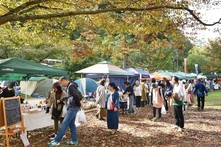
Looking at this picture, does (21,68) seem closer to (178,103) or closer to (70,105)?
(70,105)

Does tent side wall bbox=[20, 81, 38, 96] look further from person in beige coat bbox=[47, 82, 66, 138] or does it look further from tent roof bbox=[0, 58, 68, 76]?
person in beige coat bbox=[47, 82, 66, 138]

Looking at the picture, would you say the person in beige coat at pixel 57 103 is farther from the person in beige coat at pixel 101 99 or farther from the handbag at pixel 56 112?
the person in beige coat at pixel 101 99

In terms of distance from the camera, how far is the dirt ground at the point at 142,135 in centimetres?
708

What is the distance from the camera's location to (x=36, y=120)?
790cm

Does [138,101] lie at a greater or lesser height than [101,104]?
lesser

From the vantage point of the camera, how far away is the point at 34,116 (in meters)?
7.80

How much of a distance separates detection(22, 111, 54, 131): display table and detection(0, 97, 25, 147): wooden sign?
755 millimetres

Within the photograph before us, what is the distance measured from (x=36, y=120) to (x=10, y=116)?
166 centimetres

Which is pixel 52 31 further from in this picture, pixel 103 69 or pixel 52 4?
pixel 103 69

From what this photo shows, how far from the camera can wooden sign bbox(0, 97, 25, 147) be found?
6.07 m

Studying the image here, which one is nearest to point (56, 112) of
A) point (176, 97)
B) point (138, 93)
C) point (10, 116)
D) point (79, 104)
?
point (79, 104)

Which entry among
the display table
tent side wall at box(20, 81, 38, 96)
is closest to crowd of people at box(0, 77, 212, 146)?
the display table

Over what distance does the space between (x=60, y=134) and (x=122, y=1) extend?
3737mm

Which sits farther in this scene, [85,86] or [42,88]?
[42,88]
